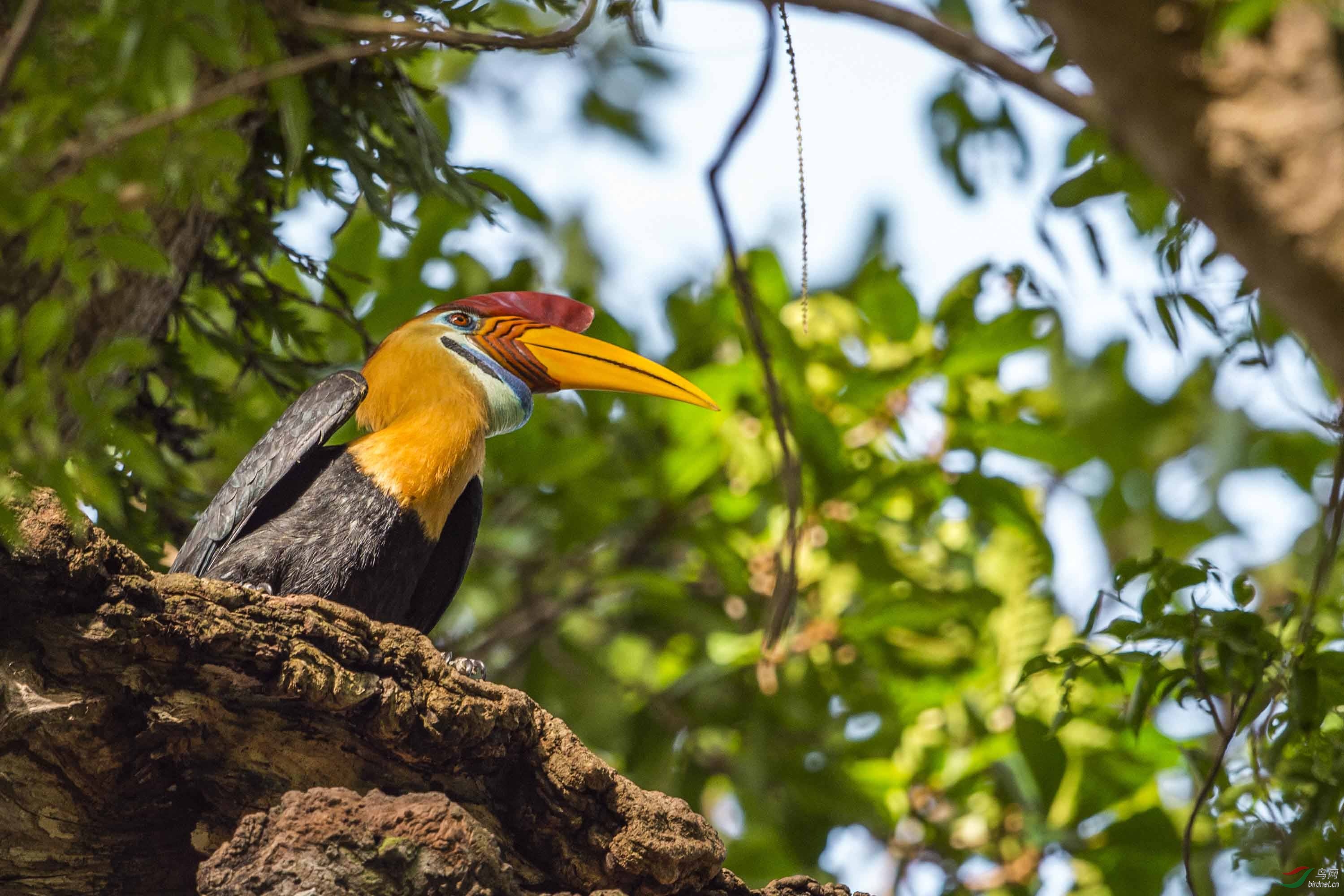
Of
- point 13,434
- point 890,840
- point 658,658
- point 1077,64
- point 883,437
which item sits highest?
point 883,437

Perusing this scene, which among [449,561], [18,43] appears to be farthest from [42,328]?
[449,561]

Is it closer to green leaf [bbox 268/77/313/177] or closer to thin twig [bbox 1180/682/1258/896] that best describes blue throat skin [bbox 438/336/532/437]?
green leaf [bbox 268/77/313/177]

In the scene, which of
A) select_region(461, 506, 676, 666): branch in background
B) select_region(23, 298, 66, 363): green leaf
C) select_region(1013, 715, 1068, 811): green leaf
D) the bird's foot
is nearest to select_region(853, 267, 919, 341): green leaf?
select_region(461, 506, 676, 666): branch in background

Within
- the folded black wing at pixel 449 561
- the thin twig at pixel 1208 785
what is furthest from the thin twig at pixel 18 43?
the thin twig at pixel 1208 785

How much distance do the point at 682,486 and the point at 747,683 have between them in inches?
42.9

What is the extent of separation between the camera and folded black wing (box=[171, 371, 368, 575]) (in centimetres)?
382

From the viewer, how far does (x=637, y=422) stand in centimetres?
696

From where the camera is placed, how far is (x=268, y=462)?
3.90 meters

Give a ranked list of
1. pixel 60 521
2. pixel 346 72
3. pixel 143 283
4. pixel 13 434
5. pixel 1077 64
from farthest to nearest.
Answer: pixel 346 72, pixel 143 283, pixel 60 521, pixel 13 434, pixel 1077 64

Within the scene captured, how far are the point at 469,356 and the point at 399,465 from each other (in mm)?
598

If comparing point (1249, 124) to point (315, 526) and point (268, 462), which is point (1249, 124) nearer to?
point (315, 526)

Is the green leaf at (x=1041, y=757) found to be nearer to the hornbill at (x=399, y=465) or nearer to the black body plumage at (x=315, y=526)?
the hornbill at (x=399, y=465)

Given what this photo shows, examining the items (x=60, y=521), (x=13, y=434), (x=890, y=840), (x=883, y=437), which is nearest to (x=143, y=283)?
(x=60, y=521)

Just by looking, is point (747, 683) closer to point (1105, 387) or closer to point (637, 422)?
point (637, 422)
